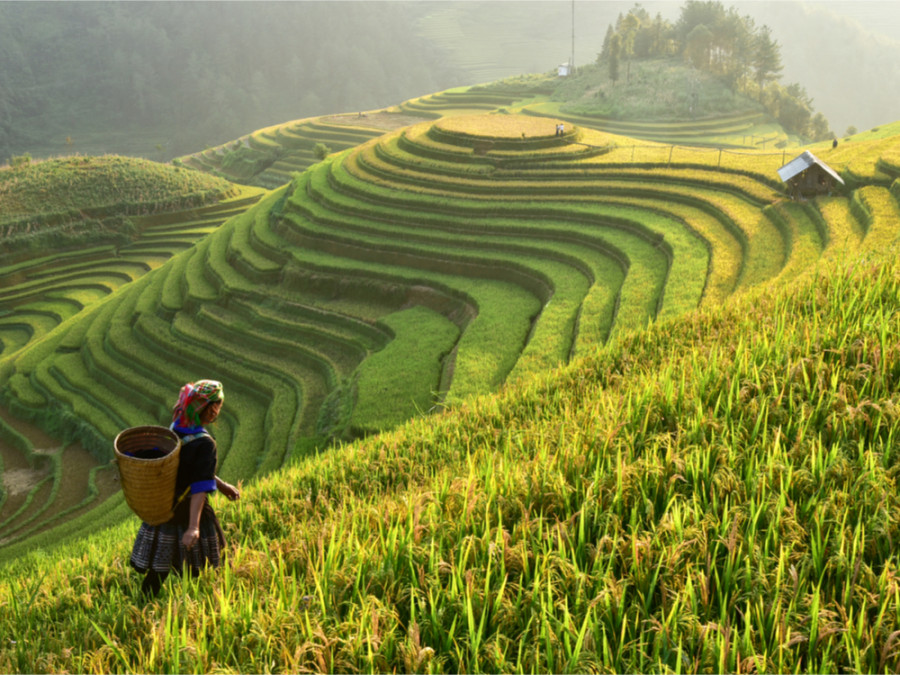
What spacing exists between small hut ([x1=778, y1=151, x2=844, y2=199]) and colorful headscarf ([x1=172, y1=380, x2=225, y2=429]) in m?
Result: 15.9

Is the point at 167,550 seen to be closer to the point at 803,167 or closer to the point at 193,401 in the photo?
the point at 193,401

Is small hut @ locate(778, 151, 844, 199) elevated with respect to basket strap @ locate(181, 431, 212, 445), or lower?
elevated

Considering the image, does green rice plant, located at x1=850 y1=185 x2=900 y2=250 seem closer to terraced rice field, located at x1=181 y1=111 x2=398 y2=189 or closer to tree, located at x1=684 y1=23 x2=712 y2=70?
tree, located at x1=684 y1=23 x2=712 y2=70

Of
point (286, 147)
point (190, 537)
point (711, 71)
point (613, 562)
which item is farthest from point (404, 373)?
point (711, 71)

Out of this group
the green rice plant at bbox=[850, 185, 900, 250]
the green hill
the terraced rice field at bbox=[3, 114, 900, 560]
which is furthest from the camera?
the terraced rice field at bbox=[3, 114, 900, 560]

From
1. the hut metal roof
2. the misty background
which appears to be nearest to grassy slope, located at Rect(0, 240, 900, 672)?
the hut metal roof

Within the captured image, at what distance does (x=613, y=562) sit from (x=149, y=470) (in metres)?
2.50

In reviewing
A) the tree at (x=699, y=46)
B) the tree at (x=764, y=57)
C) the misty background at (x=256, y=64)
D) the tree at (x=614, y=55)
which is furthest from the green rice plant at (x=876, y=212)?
the misty background at (x=256, y=64)

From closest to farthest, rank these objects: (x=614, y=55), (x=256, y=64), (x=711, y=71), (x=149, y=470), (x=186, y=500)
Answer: (x=149, y=470), (x=186, y=500), (x=614, y=55), (x=711, y=71), (x=256, y=64)

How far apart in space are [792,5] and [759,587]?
146 meters

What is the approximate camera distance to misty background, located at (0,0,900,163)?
99.4 meters

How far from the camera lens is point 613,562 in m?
2.84

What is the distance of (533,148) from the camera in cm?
2444

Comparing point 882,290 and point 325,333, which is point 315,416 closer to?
point 325,333
